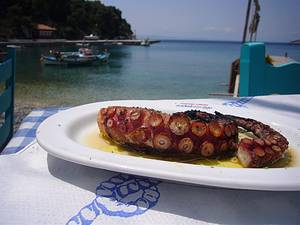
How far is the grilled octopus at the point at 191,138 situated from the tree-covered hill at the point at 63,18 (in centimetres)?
3977

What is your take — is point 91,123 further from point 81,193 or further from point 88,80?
point 88,80

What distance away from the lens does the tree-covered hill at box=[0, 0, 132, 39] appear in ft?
126

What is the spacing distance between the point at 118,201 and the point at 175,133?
0.20 meters

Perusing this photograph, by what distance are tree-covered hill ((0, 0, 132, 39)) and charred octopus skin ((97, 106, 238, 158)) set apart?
1565 inches

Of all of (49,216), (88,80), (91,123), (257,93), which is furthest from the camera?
(88,80)

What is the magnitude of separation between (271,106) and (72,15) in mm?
53347

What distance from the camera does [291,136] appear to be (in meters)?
0.96

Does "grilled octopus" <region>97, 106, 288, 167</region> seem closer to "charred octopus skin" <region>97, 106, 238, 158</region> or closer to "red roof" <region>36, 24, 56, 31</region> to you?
"charred octopus skin" <region>97, 106, 238, 158</region>

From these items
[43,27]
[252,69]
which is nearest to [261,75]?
[252,69]

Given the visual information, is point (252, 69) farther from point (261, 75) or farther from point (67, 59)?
point (67, 59)

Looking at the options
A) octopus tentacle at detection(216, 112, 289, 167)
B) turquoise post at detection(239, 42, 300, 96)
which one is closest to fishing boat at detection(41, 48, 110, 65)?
turquoise post at detection(239, 42, 300, 96)

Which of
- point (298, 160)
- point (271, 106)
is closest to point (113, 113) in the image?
point (298, 160)

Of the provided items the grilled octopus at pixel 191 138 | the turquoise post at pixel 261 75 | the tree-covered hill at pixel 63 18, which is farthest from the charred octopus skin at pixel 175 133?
the tree-covered hill at pixel 63 18

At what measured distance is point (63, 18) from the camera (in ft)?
161
